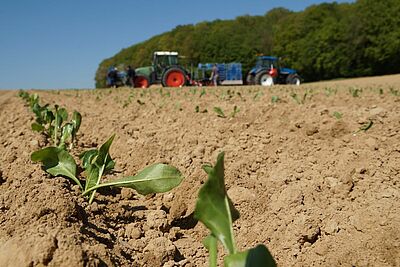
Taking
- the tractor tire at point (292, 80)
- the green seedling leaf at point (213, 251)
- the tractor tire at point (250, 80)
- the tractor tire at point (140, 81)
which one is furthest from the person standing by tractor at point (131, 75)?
the green seedling leaf at point (213, 251)

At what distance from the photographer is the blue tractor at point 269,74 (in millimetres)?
20438

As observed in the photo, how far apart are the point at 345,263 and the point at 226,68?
67.7 ft

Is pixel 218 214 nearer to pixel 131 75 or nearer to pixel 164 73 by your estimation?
pixel 164 73

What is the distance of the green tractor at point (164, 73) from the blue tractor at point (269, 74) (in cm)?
353

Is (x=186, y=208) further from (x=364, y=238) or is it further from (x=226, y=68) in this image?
(x=226, y=68)

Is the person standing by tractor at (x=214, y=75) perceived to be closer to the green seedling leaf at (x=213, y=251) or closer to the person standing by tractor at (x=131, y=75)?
the person standing by tractor at (x=131, y=75)

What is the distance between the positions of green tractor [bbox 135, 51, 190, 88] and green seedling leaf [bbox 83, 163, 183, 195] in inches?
683

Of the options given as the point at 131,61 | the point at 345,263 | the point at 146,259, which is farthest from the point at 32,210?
the point at 131,61

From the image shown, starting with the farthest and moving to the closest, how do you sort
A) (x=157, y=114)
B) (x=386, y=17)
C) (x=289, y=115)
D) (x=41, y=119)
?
(x=386, y=17), (x=157, y=114), (x=289, y=115), (x=41, y=119)

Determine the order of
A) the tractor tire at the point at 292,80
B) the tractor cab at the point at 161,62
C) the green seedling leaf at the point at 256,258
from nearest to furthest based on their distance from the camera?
1. the green seedling leaf at the point at 256,258
2. the tractor cab at the point at 161,62
3. the tractor tire at the point at 292,80

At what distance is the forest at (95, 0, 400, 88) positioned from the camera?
35.8 metres

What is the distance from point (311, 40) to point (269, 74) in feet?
74.2

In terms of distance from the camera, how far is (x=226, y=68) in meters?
21.8

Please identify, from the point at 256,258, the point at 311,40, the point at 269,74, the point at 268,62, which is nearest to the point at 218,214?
the point at 256,258
